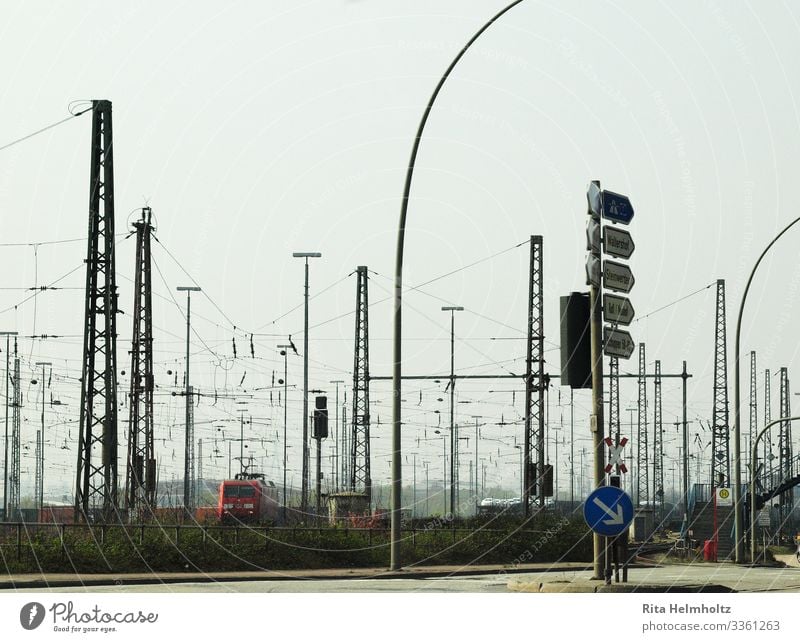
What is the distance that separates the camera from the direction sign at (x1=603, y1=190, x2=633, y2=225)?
21281mm

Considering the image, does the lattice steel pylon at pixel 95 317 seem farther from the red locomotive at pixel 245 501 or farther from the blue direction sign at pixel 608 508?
the red locomotive at pixel 245 501

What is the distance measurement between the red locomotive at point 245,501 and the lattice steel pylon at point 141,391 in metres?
A: 25.2

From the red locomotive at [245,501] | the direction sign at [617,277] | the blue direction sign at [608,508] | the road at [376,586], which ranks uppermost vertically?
the direction sign at [617,277]

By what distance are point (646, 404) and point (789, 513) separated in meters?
12.0

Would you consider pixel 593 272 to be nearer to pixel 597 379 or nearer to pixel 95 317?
pixel 597 379

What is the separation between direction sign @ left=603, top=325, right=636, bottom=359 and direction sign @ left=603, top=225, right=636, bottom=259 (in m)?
1.21

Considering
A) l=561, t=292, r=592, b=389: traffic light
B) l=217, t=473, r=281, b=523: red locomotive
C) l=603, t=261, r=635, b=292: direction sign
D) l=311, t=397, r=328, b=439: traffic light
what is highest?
l=603, t=261, r=635, b=292: direction sign

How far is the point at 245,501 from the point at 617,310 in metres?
53.5

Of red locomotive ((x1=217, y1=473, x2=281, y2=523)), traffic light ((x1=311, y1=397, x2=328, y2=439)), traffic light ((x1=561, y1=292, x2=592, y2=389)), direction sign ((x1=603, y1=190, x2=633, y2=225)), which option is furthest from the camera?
red locomotive ((x1=217, y1=473, x2=281, y2=523))

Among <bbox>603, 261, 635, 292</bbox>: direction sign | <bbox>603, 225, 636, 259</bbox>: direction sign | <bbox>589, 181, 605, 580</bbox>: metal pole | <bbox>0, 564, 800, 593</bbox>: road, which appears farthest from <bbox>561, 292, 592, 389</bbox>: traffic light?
<bbox>0, 564, 800, 593</bbox>: road

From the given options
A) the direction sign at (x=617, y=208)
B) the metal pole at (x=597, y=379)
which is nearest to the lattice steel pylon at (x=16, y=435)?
the metal pole at (x=597, y=379)

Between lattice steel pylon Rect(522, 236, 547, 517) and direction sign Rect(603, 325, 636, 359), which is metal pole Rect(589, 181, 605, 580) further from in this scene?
lattice steel pylon Rect(522, 236, 547, 517)

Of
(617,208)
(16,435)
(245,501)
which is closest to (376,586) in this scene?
(617,208)

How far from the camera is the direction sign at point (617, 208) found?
2128 cm
